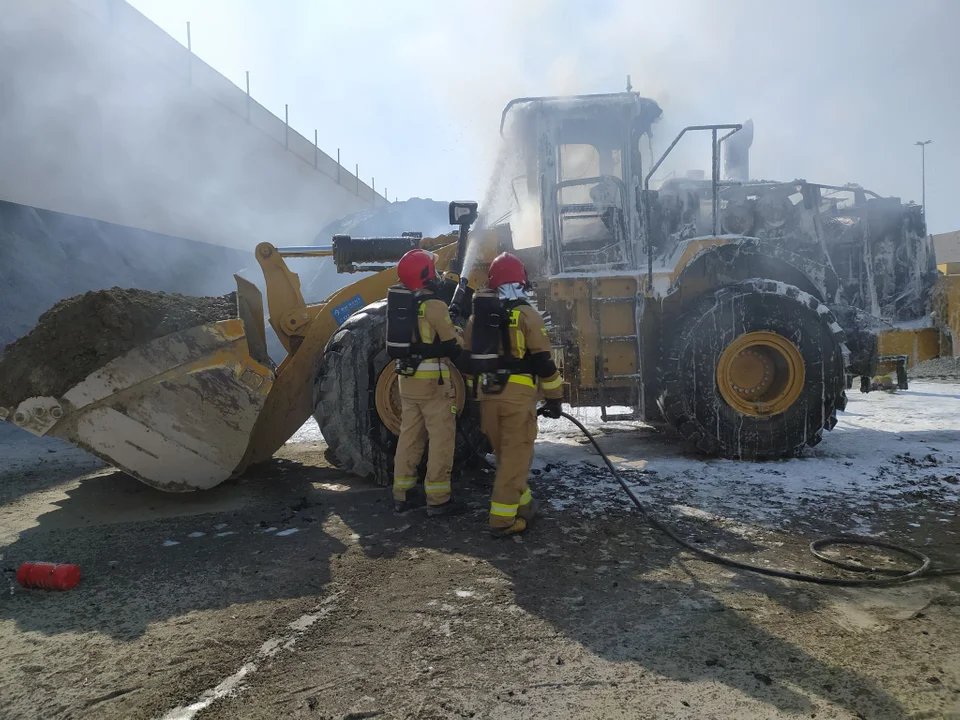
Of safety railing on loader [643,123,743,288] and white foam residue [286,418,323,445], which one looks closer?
safety railing on loader [643,123,743,288]

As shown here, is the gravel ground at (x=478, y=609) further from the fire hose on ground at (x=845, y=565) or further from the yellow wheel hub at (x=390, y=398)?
the yellow wheel hub at (x=390, y=398)

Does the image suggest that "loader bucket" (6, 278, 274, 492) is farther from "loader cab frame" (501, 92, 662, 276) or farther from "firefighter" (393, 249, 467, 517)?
"loader cab frame" (501, 92, 662, 276)

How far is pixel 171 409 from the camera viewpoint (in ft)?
15.3

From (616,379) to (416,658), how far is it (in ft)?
12.7

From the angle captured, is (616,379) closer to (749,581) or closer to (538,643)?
(749,581)

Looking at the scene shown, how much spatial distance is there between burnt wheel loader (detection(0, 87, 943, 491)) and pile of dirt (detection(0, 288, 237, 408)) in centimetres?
31

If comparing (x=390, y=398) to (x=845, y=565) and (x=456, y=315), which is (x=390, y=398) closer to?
(x=456, y=315)

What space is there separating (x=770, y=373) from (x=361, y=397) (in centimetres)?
353

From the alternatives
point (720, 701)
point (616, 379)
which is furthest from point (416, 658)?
point (616, 379)

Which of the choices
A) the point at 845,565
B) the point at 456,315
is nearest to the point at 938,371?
the point at 845,565

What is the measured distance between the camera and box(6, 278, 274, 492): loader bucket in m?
4.47

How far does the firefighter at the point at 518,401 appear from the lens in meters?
4.23

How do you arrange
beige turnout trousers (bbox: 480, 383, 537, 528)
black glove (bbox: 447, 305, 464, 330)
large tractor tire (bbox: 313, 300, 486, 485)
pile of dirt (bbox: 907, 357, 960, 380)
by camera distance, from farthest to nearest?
pile of dirt (bbox: 907, 357, 960, 380)
large tractor tire (bbox: 313, 300, 486, 485)
black glove (bbox: 447, 305, 464, 330)
beige turnout trousers (bbox: 480, 383, 537, 528)

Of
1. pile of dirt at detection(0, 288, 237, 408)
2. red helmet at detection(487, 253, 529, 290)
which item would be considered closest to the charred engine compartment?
red helmet at detection(487, 253, 529, 290)
